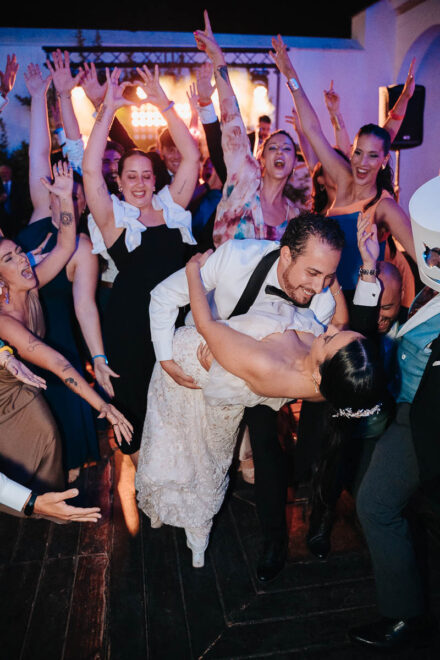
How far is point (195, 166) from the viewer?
2.53 meters

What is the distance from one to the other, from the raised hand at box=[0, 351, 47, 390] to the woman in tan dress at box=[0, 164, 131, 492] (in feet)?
0.49

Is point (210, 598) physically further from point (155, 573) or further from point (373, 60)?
point (373, 60)

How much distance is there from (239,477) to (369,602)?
3.30ft

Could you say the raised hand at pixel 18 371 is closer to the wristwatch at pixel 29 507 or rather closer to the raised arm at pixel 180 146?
the wristwatch at pixel 29 507

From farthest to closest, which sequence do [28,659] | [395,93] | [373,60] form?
[373,60] → [395,93] → [28,659]

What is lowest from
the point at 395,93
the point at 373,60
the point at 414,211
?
the point at 414,211

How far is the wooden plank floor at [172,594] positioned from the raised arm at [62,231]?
1.37 metres

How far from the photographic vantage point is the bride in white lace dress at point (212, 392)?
5.56 feet

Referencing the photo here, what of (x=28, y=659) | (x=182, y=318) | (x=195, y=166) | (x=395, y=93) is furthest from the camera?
(x=395, y=93)

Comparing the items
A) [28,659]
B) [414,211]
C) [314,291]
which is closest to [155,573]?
[28,659]

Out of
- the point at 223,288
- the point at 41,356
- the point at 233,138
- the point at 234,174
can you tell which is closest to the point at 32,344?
the point at 41,356

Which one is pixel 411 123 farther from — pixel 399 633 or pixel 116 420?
pixel 399 633

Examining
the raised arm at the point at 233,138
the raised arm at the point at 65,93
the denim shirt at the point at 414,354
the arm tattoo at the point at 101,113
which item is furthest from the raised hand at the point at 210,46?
the denim shirt at the point at 414,354

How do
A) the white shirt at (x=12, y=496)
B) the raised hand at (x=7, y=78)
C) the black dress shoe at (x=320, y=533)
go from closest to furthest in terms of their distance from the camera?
the white shirt at (x=12, y=496), the black dress shoe at (x=320, y=533), the raised hand at (x=7, y=78)
